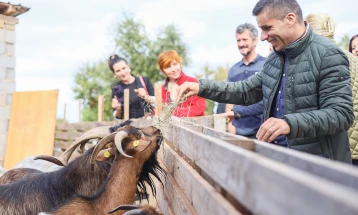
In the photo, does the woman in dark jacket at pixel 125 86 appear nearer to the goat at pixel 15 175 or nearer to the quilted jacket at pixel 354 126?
the goat at pixel 15 175

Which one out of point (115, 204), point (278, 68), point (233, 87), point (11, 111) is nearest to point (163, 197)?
point (115, 204)

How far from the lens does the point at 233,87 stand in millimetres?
4246

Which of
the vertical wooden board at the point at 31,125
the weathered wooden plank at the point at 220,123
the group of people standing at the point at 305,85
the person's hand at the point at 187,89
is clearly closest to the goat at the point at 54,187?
the person's hand at the point at 187,89

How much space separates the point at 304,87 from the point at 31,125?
11537mm

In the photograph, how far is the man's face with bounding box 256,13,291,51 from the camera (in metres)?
3.30

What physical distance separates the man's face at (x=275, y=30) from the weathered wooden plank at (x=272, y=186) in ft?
4.73

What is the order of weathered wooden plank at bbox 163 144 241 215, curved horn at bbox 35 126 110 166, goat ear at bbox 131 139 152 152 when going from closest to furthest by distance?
weathered wooden plank at bbox 163 144 241 215
goat ear at bbox 131 139 152 152
curved horn at bbox 35 126 110 166

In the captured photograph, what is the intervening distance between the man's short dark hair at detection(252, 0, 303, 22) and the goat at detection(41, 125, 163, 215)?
1.49 metres

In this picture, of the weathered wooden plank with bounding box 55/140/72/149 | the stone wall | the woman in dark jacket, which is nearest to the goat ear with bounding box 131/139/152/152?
the woman in dark jacket

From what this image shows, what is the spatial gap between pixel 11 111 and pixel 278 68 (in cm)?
1125

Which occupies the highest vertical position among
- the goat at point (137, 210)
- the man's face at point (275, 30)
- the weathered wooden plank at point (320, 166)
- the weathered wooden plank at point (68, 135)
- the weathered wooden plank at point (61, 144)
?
the man's face at point (275, 30)

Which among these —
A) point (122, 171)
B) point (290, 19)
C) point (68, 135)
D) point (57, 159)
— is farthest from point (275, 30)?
point (68, 135)

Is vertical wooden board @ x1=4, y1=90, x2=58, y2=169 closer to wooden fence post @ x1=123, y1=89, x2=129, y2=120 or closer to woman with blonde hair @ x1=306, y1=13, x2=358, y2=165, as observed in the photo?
wooden fence post @ x1=123, y1=89, x2=129, y2=120

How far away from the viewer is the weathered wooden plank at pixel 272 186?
38.8 inches
